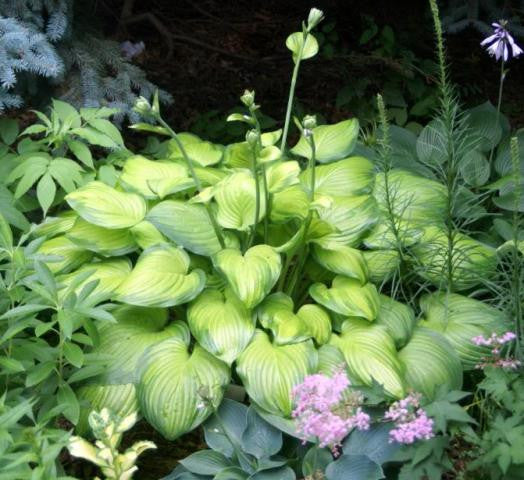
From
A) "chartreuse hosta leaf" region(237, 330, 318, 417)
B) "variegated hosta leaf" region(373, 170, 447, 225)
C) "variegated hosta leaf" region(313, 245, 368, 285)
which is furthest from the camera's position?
"variegated hosta leaf" region(373, 170, 447, 225)

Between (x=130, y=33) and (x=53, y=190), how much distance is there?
2.33m

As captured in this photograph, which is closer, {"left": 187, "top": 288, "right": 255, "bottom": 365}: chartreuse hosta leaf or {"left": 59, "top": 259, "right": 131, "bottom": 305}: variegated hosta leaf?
{"left": 187, "top": 288, "right": 255, "bottom": 365}: chartreuse hosta leaf

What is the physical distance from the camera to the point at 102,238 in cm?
283

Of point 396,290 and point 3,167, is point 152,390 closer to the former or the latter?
point 396,290

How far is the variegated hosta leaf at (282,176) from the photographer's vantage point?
8.94ft

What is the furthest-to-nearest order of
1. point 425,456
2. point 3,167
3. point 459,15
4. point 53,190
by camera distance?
point 459,15, point 3,167, point 53,190, point 425,456

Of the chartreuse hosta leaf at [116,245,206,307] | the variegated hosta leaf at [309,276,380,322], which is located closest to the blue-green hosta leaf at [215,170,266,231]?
the chartreuse hosta leaf at [116,245,206,307]

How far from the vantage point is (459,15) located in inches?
163

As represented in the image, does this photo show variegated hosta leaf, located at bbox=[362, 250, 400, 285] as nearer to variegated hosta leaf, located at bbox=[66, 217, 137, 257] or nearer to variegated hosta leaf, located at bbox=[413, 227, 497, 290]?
variegated hosta leaf, located at bbox=[413, 227, 497, 290]

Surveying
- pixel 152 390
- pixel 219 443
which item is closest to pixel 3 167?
pixel 152 390

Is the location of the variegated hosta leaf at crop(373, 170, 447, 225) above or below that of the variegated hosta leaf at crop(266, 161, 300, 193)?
below

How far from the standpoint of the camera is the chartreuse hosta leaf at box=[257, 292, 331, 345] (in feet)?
8.29

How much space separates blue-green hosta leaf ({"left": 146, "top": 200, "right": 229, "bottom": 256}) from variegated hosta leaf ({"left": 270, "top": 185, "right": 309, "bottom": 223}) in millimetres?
235

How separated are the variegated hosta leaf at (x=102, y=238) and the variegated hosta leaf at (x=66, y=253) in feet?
0.16
